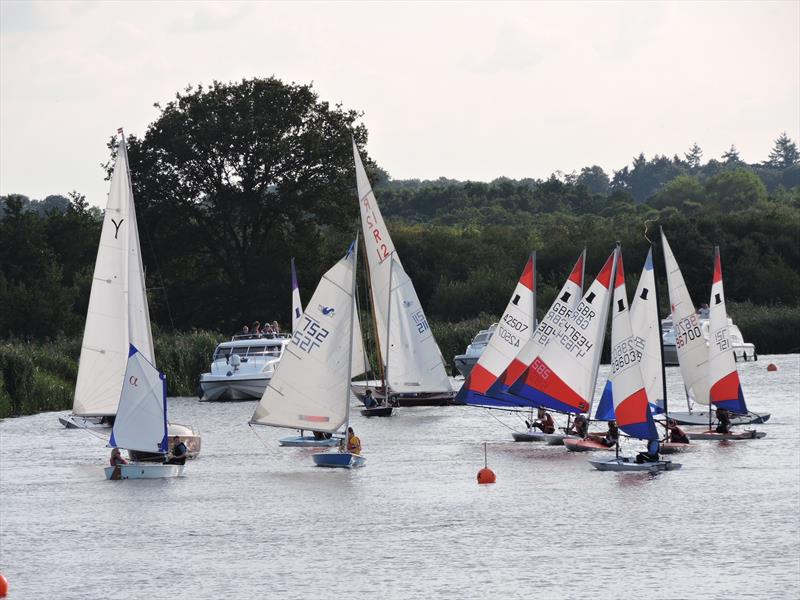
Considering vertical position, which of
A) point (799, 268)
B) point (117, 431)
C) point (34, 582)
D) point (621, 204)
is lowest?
point (34, 582)

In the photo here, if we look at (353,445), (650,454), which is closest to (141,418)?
(353,445)

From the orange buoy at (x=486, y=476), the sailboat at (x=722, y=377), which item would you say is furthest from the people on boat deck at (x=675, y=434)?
the orange buoy at (x=486, y=476)

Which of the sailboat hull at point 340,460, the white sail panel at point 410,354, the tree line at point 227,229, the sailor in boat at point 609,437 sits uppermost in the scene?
the tree line at point 227,229

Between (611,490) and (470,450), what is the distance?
29.8 ft

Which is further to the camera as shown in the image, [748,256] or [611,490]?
[748,256]

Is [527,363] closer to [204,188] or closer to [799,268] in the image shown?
[204,188]

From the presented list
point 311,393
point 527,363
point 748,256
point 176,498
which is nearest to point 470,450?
point 527,363

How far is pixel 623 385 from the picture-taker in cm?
3891

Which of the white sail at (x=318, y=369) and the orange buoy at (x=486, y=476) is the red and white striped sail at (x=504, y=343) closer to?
the white sail at (x=318, y=369)

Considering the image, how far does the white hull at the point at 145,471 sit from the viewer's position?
39.3m

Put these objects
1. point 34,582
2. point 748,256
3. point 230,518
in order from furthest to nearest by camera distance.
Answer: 1. point 748,256
2. point 230,518
3. point 34,582

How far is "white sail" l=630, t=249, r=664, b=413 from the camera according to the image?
137 feet

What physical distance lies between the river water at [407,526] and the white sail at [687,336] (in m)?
2.20

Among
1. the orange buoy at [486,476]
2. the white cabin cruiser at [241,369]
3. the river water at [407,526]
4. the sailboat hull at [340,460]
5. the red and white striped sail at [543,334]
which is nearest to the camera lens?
the river water at [407,526]
